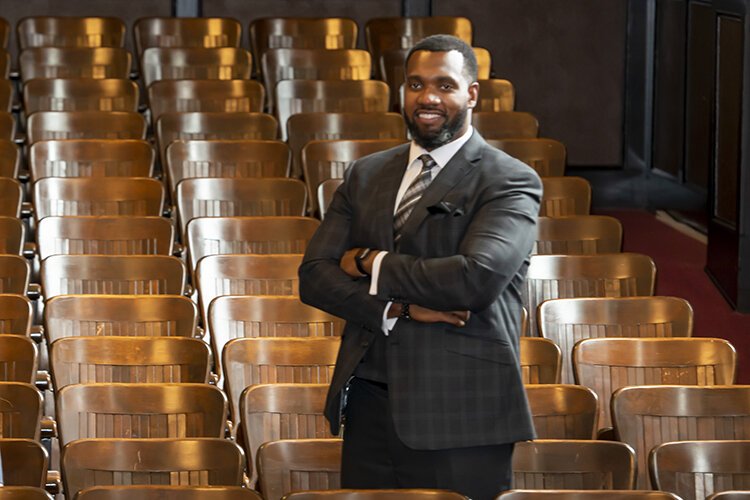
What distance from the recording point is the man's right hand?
2172mm

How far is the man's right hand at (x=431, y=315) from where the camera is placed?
2.17m

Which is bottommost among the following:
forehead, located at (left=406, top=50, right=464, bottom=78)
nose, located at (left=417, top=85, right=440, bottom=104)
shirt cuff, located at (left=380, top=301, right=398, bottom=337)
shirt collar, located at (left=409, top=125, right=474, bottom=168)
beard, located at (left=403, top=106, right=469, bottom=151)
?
shirt cuff, located at (left=380, top=301, right=398, bottom=337)

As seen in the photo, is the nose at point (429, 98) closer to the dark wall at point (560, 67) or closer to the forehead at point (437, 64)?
the forehead at point (437, 64)

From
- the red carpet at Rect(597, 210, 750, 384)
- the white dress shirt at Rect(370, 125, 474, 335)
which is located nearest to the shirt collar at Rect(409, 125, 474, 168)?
the white dress shirt at Rect(370, 125, 474, 335)

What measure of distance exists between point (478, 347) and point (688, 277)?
3757 mm

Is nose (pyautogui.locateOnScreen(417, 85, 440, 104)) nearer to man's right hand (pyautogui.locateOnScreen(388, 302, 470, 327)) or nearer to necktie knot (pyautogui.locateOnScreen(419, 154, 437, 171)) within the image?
necktie knot (pyautogui.locateOnScreen(419, 154, 437, 171))

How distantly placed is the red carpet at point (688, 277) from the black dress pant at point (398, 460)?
2431 mm

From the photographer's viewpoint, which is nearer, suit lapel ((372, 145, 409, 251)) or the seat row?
suit lapel ((372, 145, 409, 251))

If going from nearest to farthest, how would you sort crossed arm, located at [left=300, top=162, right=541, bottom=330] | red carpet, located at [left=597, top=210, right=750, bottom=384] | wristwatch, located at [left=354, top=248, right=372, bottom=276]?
crossed arm, located at [left=300, top=162, right=541, bottom=330], wristwatch, located at [left=354, top=248, right=372, bottom=276], red carpet, located at [left=597, top=210, right=750, bottom=384]

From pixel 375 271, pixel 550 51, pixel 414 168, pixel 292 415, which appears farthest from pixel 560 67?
pixel 375 271

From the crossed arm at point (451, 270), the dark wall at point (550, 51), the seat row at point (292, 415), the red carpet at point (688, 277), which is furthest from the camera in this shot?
the dark wall at point (550, 51)

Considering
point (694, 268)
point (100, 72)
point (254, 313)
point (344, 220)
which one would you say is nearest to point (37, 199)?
point (254, 313)

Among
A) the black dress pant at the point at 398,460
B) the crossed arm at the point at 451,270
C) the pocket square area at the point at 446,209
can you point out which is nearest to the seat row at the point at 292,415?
the black dress pant at the point at 398,460

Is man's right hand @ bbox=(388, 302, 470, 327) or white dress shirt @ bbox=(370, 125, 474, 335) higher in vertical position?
white dress shirt @ bbox=(370, 125, 474, 335)
